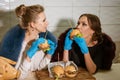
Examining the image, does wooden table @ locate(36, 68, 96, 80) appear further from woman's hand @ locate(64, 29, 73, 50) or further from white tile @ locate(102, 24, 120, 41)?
white tile @ locate(102, 24, 120, 41)

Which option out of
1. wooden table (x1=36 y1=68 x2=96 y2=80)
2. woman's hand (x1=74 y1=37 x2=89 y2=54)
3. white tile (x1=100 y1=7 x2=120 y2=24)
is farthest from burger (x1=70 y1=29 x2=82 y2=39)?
white tile (x1=100 y1=7 x2=120 y2=24)

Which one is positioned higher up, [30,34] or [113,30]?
[30,34]

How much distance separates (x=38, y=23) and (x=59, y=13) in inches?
27.9

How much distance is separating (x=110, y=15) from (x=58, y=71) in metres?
1.20

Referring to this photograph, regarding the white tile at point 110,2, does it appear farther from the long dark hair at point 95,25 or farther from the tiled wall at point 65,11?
the long dark hair at point 95,25

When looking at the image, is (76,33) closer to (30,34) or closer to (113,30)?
(30,34)

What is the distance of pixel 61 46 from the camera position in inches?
70.0

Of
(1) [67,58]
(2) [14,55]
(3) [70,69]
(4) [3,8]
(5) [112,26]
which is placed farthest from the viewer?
(5) [112,26]

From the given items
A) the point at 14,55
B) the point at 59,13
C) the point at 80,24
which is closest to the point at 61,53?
the point at 80,24

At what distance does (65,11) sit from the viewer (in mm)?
2289

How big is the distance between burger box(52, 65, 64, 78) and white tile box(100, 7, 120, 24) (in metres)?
1.10

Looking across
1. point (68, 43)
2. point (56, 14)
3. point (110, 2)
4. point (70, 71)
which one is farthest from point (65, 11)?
point (70, 71)

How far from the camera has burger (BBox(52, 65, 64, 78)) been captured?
1380 mm

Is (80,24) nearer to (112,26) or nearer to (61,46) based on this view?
(61,46)
